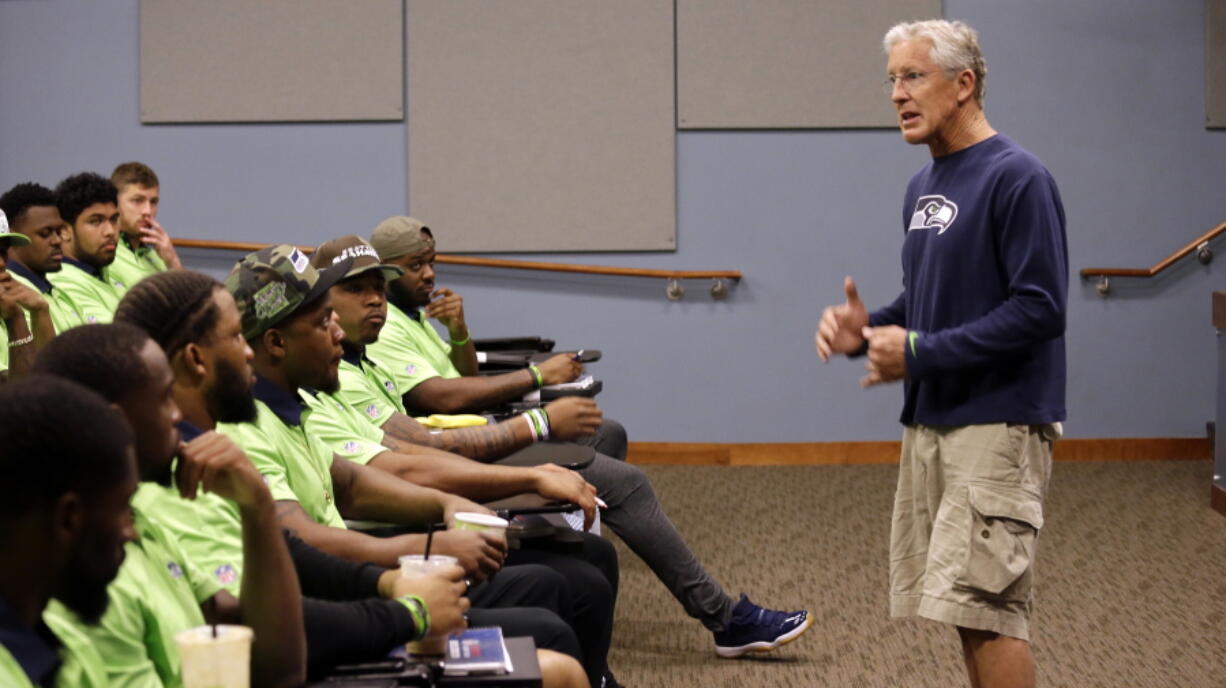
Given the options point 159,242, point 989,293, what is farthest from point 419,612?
point 159,242

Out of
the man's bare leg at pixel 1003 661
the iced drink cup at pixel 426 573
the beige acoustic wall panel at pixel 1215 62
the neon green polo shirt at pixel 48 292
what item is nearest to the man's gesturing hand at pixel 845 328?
the man's bare leg at pixel 1003 661

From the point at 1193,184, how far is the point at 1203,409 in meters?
1.04

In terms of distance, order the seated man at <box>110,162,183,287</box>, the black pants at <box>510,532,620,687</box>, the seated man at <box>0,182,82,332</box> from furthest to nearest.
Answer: the seated man at <box>110,162,183,287</box>
the seated man at <box>0,182,82,332</box>
the black pants at <box>510,532,620,687</box>

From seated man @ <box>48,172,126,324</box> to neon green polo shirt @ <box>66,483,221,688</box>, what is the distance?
3.02 meters

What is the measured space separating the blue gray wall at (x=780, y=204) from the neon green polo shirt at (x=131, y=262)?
841 mm

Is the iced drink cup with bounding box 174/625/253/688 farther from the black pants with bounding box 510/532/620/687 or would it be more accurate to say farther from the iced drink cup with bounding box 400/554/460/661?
the black pants with bounding box 510/532/620/687

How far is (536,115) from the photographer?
6020 millimetres

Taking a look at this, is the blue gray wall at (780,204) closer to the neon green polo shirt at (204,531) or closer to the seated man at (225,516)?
the seated man at (225,516)

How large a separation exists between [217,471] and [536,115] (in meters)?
4.58

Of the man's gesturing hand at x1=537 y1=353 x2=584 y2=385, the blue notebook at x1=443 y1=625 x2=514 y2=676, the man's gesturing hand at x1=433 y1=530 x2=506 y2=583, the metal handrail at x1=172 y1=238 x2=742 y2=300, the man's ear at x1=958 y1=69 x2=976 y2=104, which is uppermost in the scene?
the man's ear at x1=958 y1=69 x2=976 y2=104

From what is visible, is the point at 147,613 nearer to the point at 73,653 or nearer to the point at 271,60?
the point at 73,653

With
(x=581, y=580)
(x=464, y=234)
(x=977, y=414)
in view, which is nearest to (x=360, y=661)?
(x=581, y=580)

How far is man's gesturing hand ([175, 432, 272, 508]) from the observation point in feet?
5.22

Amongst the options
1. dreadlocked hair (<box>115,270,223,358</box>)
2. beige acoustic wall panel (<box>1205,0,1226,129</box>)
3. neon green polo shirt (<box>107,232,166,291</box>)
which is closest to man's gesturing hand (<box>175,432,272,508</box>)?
dreadlocked hair (<box>115,270,223,358</box>)
